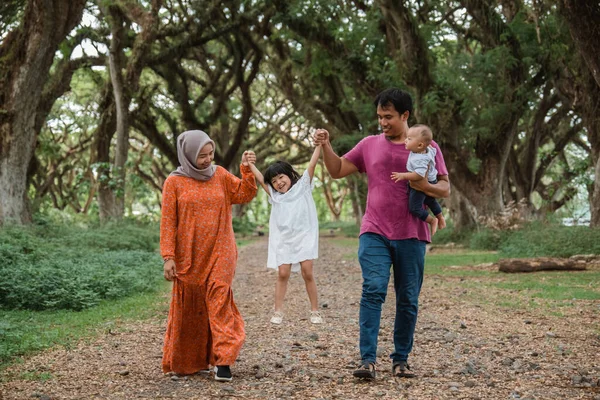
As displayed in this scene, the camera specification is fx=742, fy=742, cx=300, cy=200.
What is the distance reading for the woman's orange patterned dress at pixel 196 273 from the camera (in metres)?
5.54

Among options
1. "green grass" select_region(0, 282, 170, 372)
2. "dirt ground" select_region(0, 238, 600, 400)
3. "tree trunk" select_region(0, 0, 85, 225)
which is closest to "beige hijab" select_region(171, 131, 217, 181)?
"dirt ground" select_region(0, 238, 600, 400)

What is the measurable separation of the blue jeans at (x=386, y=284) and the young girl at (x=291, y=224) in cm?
273

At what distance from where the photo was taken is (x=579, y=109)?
20453 millimetres

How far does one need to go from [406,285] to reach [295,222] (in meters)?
2.93

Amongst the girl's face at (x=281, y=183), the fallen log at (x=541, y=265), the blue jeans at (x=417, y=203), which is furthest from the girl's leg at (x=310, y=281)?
the fallen log at (x=541, y=265)

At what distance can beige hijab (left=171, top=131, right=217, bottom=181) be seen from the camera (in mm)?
5531

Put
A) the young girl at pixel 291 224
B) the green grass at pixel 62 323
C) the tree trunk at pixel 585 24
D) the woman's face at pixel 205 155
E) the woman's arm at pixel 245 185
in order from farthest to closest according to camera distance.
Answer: the tree trunk at pixel 585 24 < the young girl at pixel 291 224 < the green grass at pixel 62 323 < the woman's arm at pixel 245 185 < the woman's face at pixel 205 155

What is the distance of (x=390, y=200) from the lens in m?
5.38

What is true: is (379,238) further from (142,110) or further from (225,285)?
(142,110)

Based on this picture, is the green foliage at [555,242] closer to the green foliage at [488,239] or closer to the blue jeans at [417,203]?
the green foliage at [488,239]

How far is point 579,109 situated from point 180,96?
14.8 meters

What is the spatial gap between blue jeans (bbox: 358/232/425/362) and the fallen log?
8.50 m

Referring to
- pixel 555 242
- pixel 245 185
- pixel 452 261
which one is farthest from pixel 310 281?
pixel 452 261

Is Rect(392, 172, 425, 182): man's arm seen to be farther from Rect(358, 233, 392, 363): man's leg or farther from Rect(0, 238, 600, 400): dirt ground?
Rect(0, 238, 600, 400): dirt ground
